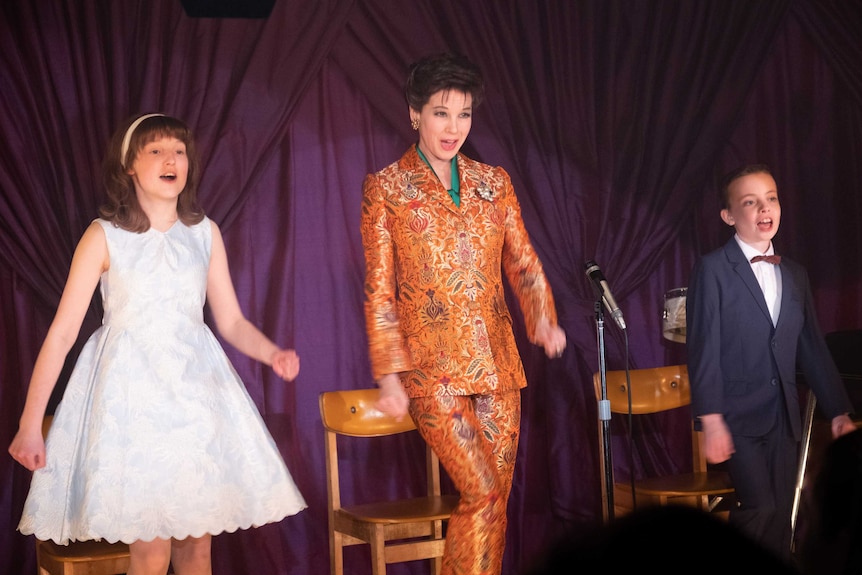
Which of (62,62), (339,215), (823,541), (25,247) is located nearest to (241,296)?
(339,215)

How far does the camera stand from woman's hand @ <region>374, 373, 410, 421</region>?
3.17 m

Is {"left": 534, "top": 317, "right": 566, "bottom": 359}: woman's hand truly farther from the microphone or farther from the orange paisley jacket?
the microphone

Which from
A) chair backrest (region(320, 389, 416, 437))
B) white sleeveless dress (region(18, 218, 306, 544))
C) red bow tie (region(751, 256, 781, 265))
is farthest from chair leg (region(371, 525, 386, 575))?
red bow tie (region(751, 256, 781, 265))

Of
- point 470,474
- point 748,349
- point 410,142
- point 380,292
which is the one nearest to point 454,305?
point 380,292

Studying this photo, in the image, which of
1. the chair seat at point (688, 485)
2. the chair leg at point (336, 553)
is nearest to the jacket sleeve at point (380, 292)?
the chair leg at point (336, 553)

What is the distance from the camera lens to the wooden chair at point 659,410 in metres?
4.50

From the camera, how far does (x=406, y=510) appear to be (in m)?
4.16

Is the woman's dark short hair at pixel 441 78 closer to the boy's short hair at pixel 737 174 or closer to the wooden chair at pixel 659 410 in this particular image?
the boy's short hair at pixel 737 174

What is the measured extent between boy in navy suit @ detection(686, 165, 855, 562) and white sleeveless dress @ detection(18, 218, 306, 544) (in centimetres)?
149

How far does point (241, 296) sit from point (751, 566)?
3965 millimetres

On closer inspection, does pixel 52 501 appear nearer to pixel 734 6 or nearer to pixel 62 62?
pixel 62 62

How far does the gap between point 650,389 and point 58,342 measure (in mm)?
2732

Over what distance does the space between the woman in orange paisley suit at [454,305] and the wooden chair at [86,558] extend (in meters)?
1.24

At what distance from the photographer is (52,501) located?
3199 millimetres
